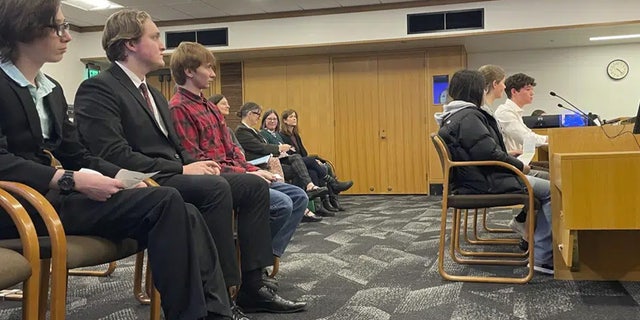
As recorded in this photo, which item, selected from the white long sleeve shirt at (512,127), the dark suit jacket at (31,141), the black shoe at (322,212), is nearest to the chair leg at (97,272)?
the dark suit jacket at (31,141)

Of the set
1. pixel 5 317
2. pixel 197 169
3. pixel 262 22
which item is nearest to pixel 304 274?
pixel 197 169

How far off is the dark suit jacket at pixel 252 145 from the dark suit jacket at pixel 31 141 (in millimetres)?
3020

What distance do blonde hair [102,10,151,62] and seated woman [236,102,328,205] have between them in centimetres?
277

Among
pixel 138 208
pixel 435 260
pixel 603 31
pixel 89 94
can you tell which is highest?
pixel 603 31

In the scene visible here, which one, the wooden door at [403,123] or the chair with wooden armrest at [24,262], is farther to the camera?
the wooden door at [403,123]

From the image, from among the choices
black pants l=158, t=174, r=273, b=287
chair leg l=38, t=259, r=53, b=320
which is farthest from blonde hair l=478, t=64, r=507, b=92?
chair leg l=38, t=259, r=53, b=320

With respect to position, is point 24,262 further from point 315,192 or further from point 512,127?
point 315,192

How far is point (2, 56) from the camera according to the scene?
1.59 m

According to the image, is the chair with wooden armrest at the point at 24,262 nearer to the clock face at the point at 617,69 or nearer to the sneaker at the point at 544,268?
the sneaker at the point at 544,268

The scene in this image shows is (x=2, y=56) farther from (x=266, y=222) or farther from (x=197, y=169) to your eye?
(x=266, y=222)

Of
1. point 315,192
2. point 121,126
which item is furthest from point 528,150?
point 315,192

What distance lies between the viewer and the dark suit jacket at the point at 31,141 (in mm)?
1493

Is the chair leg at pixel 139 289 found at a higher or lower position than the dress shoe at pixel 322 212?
higher

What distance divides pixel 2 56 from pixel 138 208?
1.94 feet
